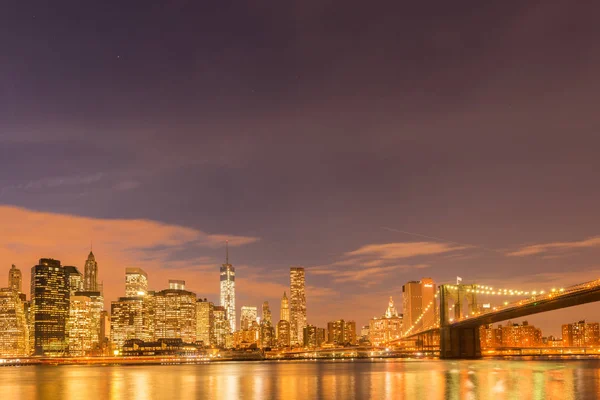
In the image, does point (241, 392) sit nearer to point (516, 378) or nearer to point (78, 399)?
point (78, 399)

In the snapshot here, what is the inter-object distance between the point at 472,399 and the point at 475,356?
8317 cm

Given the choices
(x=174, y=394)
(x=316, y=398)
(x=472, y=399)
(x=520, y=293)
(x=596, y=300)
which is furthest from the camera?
(x=520, y=293)

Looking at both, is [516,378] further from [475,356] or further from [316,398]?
[475,356]

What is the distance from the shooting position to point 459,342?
12812 centimetres

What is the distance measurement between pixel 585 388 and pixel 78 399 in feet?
125

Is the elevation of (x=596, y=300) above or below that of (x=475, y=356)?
above

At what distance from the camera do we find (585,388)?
54.2 meters

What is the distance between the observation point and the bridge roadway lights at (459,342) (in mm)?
126938

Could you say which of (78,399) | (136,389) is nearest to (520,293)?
(136,389)

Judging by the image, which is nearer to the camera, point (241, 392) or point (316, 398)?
point (316, 398)

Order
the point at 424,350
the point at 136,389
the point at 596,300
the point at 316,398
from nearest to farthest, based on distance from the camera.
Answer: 1. the point at 316,398
2. the point at 136,389
3. the point at 596,300
4. the point at 424,350

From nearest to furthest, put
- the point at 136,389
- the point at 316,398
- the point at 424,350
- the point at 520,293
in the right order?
1. the point at 316,398
2. the point at 136,389
3. the point at 520,293
4. the point at 424,350

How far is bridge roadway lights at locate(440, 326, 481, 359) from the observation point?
416ft

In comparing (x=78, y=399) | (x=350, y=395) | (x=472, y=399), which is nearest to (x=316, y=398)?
(x=350, y=395)
